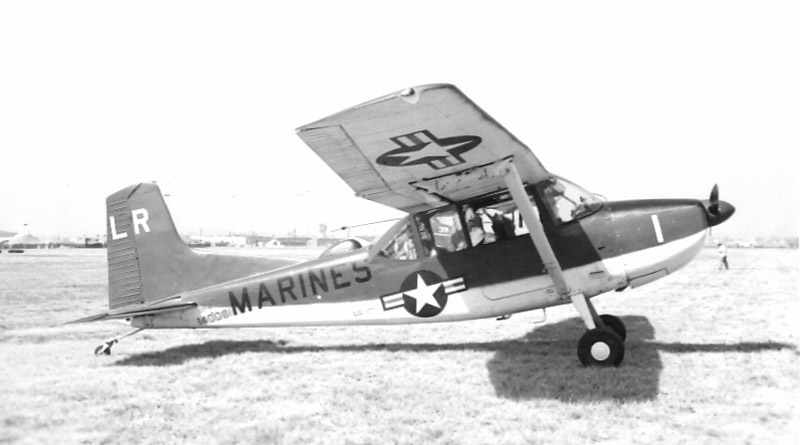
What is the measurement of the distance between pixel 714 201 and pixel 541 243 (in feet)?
7.48

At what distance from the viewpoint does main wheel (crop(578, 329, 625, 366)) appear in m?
5.96

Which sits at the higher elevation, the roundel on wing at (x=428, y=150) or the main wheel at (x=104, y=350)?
the roundel on wing at (x=428, y=150)

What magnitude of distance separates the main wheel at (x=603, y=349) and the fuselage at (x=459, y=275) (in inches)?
27.3

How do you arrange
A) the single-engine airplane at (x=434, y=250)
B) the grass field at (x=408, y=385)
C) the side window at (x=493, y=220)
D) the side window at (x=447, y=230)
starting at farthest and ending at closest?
the side window at (x=447, y=230)
the side window at (x=493, y=220)
the single-engine airplane at (x=434, y=250)
the grass field at (x=408, y=385)

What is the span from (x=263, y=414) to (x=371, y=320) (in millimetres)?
2722

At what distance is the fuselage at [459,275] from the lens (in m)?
6.52

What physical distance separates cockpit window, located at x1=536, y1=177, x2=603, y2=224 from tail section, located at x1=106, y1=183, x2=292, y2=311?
3.94 meters

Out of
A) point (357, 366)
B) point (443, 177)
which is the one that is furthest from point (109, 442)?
point (443, 177)

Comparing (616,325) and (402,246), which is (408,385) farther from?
(616,325)

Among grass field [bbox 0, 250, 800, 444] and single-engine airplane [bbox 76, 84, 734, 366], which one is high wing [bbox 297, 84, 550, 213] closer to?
single-engine airplane [bbox 76, 84, 734, 366]

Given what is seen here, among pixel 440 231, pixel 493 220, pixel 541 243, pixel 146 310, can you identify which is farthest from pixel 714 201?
pixel 146 310

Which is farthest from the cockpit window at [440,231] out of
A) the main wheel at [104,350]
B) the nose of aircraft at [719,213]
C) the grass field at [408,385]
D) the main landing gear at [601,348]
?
the main wheel at [104,350]

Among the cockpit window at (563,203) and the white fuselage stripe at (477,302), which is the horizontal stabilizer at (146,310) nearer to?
the white fuselage stripe at (477,302)

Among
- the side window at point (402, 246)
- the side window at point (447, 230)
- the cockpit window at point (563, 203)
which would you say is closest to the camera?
the cockpit window at point (563, 203)
